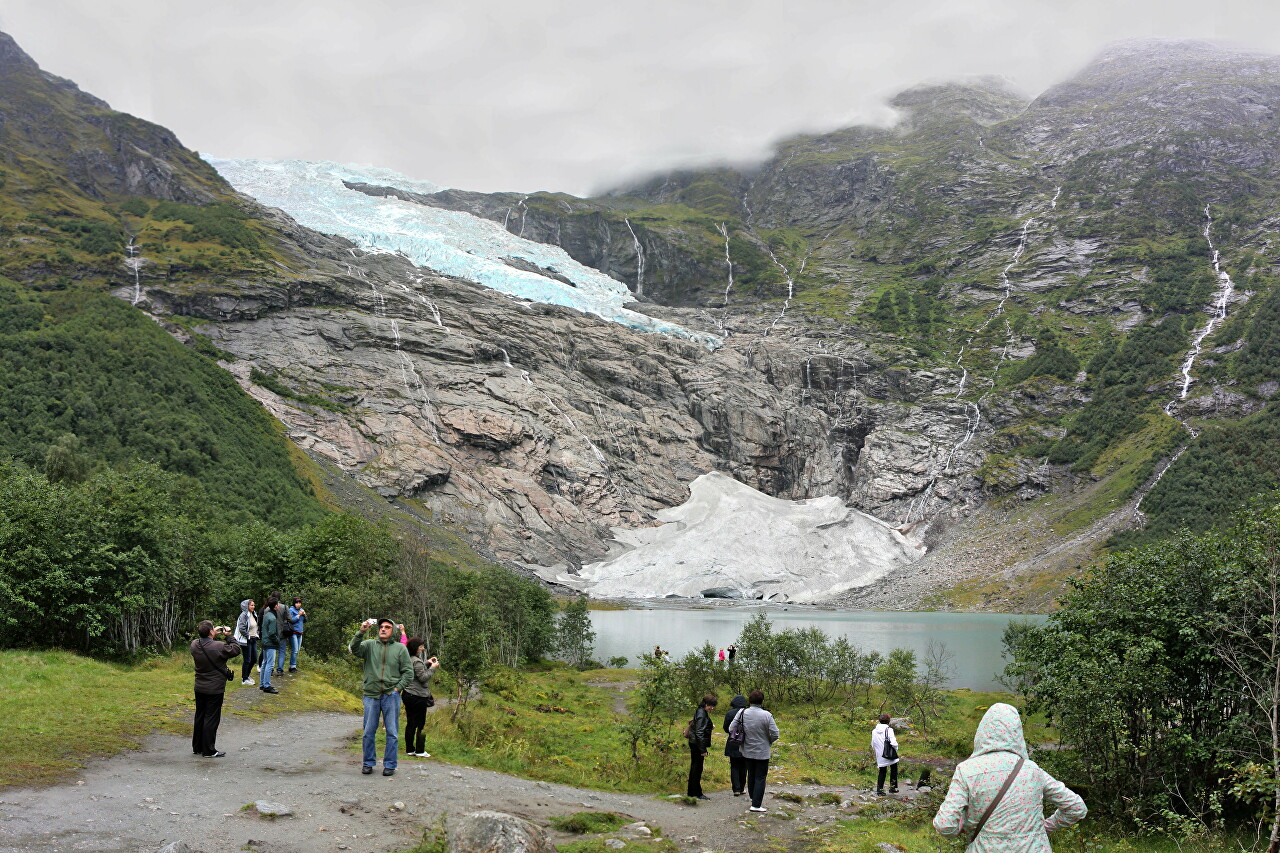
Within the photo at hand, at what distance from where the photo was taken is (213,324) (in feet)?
414

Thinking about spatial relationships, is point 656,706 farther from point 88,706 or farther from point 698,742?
point 88,706

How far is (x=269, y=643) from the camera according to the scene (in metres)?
20.5

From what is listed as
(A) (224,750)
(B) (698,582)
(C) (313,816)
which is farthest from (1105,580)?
(B) (698,582)

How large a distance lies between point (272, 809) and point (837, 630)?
76.0m

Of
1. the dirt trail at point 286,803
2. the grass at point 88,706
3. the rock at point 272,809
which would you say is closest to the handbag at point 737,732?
the dirt trail at point 286,803

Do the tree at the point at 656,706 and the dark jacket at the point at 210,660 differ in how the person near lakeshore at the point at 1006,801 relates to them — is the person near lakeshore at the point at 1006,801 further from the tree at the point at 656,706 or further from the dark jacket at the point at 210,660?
the tree at the point at 656,706

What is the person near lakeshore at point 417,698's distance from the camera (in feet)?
A: 45.6

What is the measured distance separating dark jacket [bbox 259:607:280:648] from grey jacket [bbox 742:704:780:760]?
13521 millimetres

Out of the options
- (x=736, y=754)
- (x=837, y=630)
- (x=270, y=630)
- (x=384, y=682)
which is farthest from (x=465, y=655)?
(x=837, y=630)

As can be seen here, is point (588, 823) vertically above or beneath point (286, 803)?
beneath

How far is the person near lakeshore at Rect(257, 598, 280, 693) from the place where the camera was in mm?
20359

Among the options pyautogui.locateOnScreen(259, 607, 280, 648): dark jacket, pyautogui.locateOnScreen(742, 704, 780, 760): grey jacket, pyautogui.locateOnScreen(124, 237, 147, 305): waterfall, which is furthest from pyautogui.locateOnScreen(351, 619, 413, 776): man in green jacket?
pyautogui.locateOnScreen(124, 237, 147, 305): waterfall

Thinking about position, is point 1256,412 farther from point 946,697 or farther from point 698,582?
point 946,697

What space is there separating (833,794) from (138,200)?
17434 centimetres
